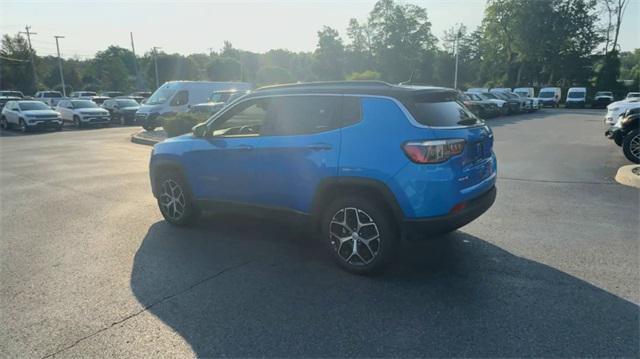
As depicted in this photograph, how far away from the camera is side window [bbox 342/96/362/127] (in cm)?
421

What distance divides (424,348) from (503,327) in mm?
714

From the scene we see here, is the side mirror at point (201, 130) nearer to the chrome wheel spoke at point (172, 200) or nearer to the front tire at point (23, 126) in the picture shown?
the chrome wheel spoke at point (172, 200)

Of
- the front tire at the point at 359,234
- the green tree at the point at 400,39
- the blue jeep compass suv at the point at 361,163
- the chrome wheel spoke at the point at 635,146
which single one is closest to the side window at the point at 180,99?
the blue jeep compass suv at the point at 361,163

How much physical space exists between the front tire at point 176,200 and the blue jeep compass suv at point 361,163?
2.36 ft

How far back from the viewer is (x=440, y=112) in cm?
418

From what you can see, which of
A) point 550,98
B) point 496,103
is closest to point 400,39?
→ point 550,98

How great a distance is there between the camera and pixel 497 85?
61.5 metres

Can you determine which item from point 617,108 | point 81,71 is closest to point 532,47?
point 617,108

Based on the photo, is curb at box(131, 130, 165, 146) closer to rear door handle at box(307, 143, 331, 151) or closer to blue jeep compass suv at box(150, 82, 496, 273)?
blue jeep compass suv at box(150, 82, 496, 273)

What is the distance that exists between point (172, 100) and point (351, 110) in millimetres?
18884

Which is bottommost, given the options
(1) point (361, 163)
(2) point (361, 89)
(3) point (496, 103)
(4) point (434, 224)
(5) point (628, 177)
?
(5) point (628, 177)

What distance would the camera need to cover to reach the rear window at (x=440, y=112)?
4.00 meters

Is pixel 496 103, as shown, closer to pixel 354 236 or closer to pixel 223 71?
pixel 354 236

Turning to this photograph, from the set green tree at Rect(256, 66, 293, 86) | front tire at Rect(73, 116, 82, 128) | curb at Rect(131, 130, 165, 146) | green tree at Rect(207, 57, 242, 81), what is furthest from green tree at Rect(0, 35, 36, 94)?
curb at Rect(131, 130, 165, 146)
